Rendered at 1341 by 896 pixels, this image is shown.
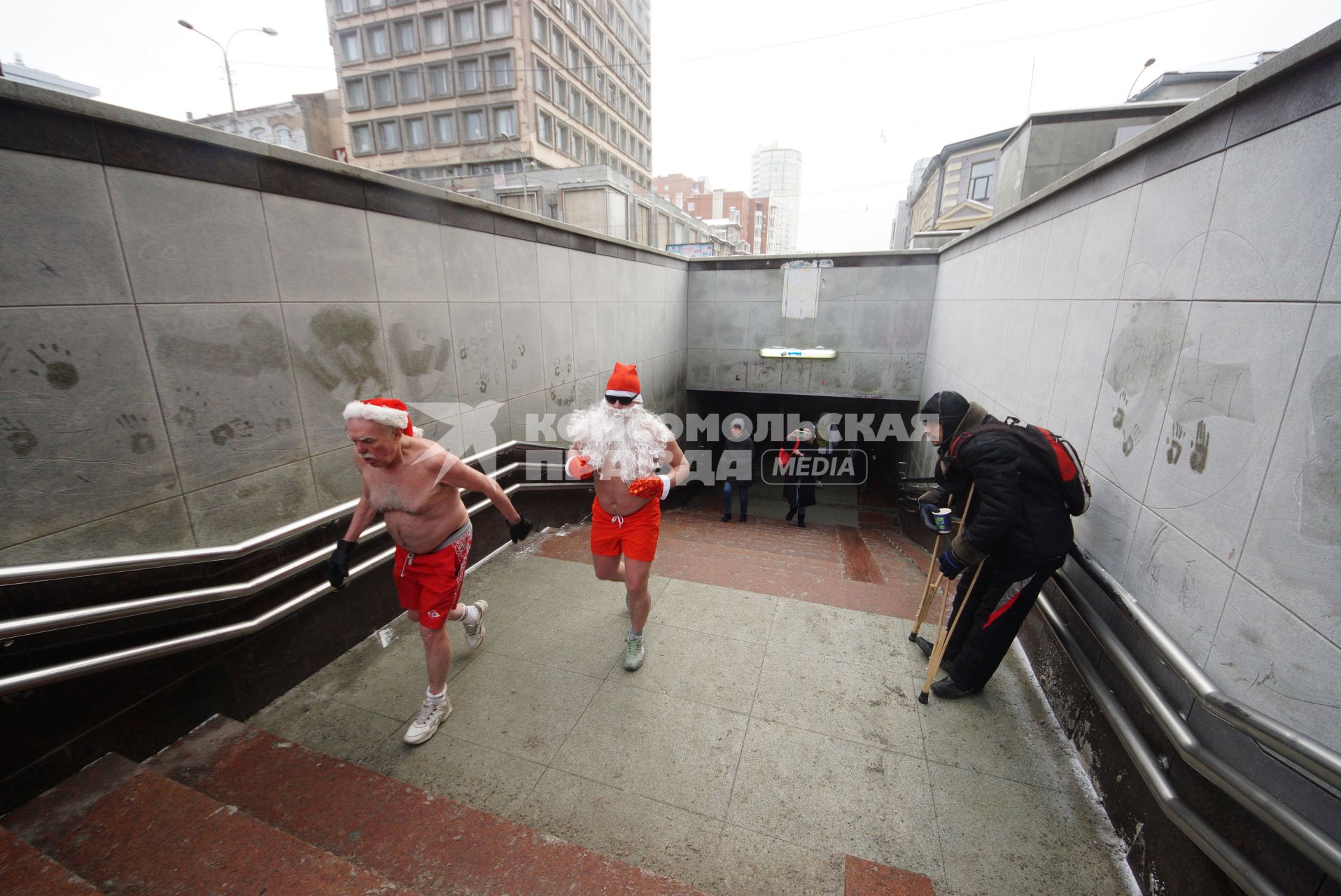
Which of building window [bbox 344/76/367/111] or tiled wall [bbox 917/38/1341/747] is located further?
building window [bbox 344/76/367/111]

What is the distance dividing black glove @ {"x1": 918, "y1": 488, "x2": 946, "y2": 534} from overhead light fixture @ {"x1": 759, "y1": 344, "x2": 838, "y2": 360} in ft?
24.5

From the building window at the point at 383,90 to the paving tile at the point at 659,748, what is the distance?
160 feet

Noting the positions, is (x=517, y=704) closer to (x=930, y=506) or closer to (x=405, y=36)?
(x=930, y=506)

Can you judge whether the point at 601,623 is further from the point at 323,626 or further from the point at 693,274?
the point at 693,274

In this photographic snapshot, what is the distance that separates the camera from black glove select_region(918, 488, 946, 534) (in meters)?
3.44

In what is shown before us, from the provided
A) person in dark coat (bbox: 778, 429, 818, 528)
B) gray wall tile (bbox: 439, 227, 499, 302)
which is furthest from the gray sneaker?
person in dark coat (bbox: 778, 429, 818, 528)

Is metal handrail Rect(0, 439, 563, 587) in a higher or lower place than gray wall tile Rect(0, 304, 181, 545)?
lower

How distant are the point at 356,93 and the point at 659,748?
5166cm

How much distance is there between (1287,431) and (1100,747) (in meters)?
1.84

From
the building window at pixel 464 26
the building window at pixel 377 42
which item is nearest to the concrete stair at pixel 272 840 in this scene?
the building window at pixel 464 26

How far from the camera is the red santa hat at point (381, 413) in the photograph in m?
Answer: 2.64

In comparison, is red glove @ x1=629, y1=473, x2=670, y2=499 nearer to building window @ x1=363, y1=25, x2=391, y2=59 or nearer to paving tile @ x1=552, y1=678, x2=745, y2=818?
paving tile @ x1=552, y1=678, x2=745, y2=818

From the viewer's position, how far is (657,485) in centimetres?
326

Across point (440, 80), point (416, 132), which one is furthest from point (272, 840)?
point (416, 132)
